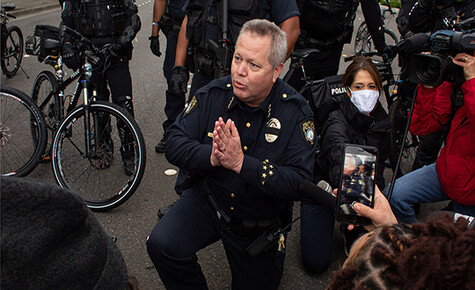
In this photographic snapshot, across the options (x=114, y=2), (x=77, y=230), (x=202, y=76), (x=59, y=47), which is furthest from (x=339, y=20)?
(x=77, y=230)

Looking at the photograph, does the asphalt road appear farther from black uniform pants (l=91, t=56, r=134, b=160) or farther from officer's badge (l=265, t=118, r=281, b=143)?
officer's badge (l=265, t=118, r=281, b=143)

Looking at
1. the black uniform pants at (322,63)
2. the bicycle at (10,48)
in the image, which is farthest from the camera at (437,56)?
the bicycle at (10,48)

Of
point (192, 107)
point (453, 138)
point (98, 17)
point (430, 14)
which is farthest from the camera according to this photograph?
point (430, 14)

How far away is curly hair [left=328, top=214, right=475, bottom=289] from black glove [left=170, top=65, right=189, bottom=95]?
2538mm

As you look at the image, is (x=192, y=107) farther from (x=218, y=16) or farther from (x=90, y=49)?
(x=90, y=49)

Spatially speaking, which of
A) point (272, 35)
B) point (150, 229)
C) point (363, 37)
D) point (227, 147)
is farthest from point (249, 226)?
point (363, 37)

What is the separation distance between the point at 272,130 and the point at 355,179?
84 cm

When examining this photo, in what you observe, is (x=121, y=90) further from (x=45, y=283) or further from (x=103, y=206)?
(x=45, y=283)

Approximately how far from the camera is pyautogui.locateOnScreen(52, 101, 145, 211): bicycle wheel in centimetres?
354

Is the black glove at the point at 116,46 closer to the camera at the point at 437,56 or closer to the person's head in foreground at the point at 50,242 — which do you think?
the camera at the point at 437,56

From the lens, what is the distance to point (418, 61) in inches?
102

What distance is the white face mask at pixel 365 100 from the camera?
10.2 feet

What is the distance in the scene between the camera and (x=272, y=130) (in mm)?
2412

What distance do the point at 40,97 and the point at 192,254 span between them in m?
2.94
